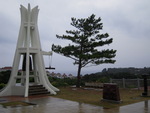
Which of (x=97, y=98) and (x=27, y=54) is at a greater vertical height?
(x=27, y=54)

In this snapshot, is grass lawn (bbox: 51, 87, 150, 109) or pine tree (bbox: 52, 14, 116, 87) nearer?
grass lawn (bbox: 51, 87, 150, 109)

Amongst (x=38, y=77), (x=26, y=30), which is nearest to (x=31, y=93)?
(x=38, y=77)

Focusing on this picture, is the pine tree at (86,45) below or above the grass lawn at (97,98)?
above

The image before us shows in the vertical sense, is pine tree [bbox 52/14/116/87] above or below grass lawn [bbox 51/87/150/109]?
above

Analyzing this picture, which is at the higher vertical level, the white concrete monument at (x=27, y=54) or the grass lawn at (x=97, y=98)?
the white concrete monument at (x=27, y=54)

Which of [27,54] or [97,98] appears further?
[27,54]

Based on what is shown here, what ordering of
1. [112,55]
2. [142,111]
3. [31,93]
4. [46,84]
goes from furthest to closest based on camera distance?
[112,55] < [46,84] < [31,93] < [142,111]

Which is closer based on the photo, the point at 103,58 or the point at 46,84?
the point at 46,84

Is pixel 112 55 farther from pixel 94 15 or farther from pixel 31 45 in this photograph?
pixel 31 45

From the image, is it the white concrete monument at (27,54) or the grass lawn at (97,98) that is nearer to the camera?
the grass lawn at (97,98)

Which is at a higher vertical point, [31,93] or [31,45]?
[31,45]

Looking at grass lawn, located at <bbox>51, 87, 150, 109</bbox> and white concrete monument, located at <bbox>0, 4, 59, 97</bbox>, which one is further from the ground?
white concrete monument, located at <bbox>0, 4, 59, 97</bbox>

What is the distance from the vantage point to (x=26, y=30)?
14508 mm

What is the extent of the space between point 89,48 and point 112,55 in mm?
2528
